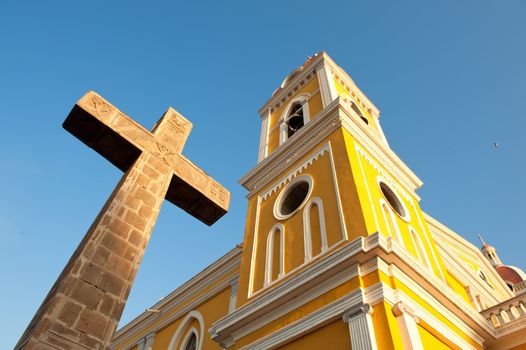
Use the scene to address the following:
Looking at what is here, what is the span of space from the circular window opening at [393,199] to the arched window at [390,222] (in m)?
1.07

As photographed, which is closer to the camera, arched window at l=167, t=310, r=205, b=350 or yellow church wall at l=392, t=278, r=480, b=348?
yellow church wall at l=392, t=278, r=480, b=348

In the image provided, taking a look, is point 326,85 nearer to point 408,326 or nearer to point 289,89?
point 289,89

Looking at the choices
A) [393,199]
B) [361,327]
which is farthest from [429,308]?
[393,199]

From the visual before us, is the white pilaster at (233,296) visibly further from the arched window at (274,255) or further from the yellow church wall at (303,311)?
the yellow church wall at (303,311)

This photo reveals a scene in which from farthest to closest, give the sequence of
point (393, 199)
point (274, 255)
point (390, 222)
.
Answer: point (393, 199)
point (274, 255)
point (390, 222)

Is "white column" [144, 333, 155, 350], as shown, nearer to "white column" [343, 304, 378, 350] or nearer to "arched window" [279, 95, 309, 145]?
"arched window" [279, 95, 309, 145]

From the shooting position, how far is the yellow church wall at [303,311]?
22.4 ft

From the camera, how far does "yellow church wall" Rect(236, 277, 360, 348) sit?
6832 millimetres

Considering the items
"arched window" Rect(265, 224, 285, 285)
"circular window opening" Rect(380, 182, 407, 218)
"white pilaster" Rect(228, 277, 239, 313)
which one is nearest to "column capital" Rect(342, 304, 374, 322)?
"arched window" Rect(265, 224, 285, 285)

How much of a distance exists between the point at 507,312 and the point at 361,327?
5.17 meters

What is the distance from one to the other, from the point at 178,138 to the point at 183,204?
0.91 metres

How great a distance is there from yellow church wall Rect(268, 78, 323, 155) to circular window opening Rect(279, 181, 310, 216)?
2986 mm

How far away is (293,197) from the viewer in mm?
10906

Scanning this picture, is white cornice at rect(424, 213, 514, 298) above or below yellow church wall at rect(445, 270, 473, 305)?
above
